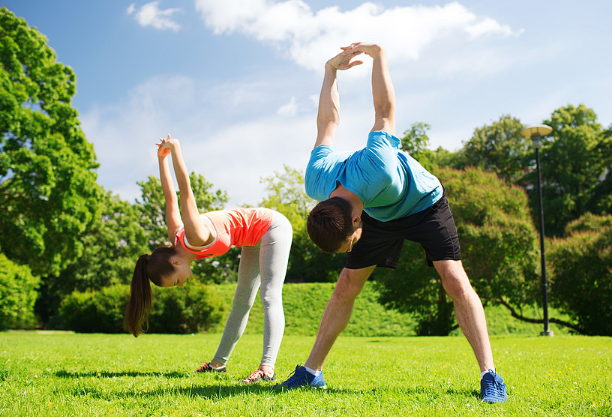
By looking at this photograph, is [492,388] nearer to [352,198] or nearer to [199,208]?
[352,198]

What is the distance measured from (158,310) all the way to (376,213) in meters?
15.6

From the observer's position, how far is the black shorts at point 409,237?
3057 mm

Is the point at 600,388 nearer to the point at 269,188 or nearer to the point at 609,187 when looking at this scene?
the point at 609,187

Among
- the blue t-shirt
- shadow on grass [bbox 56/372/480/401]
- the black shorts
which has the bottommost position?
shadow on grass [bbox 56/372/480/401]

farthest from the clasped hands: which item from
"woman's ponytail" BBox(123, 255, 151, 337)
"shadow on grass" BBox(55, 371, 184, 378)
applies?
"shadow on grass" BBox(55, 371, 184, 378)

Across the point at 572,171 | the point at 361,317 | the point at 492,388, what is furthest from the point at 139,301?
the point at 572,171

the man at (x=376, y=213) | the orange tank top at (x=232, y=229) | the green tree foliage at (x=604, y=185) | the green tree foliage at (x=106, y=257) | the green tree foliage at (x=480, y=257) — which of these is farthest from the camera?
the green tree foliage at (x=106, y=257)

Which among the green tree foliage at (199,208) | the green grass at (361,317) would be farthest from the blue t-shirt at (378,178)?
the green tree foliage at (199,208)

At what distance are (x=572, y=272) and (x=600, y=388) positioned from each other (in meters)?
15.0

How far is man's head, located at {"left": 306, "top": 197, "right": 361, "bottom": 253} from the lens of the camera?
2496 millimetres

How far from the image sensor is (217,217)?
3441 mm

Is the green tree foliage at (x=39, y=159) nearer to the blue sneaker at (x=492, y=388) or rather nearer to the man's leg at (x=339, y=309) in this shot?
the man's leg at (x=339, y=309)

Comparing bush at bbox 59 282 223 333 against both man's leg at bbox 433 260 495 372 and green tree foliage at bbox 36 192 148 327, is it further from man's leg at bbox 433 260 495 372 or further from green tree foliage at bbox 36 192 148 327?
man's leg at bbox 433 260 495 372

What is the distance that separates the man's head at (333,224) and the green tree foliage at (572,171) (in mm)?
31251
